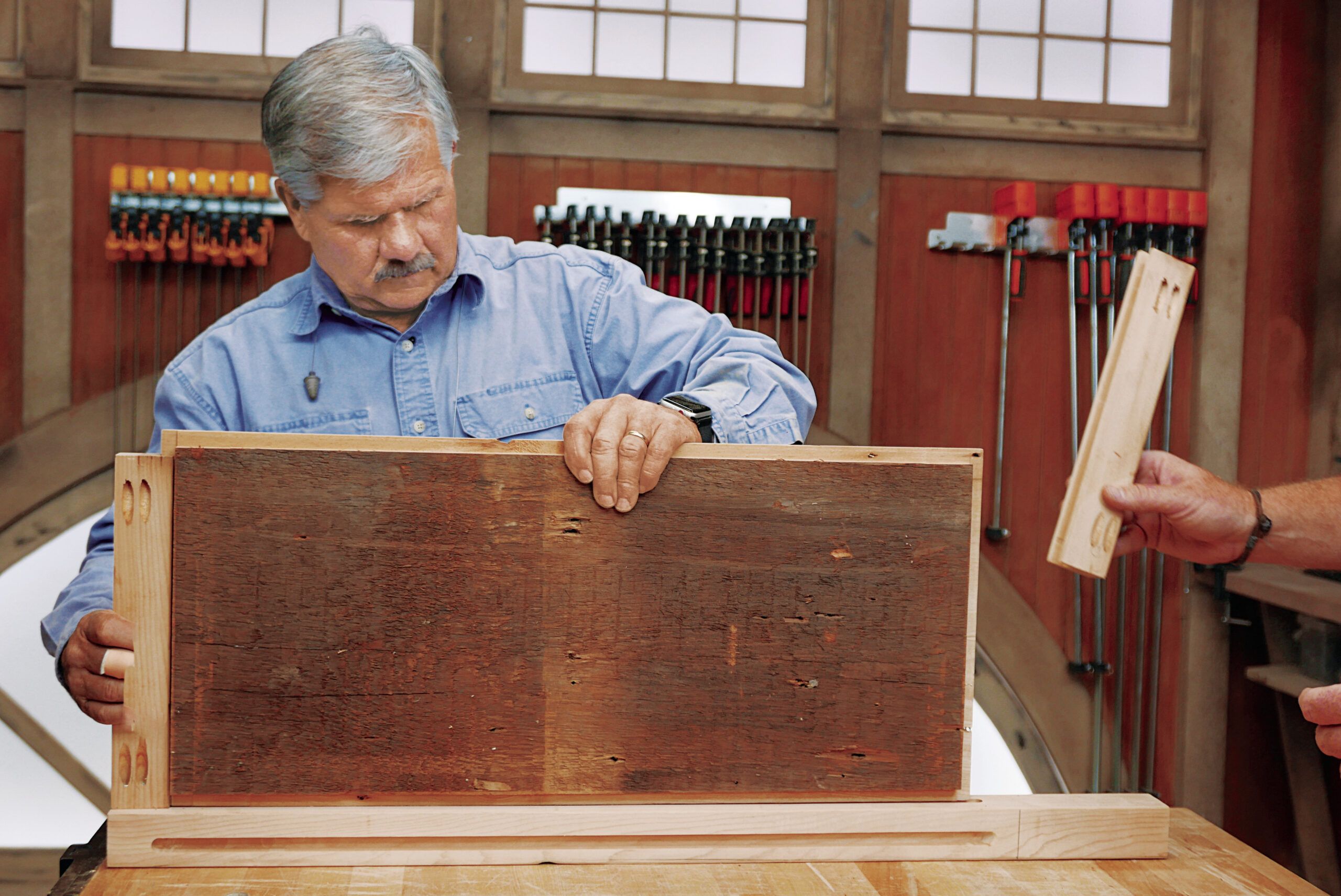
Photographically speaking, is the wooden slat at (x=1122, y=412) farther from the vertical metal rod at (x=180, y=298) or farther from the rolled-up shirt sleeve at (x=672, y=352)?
the vertical metal rod at (x=180, y=298)

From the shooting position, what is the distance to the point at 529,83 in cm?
320

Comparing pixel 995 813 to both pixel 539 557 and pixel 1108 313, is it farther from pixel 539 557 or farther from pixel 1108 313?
pixel 1108 313

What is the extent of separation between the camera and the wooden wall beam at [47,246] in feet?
9.80

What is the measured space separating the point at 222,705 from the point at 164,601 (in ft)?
0.39

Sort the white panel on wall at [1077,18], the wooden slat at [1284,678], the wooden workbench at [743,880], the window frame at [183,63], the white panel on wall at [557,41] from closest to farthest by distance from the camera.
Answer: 1. the wooden workbench at [743,880]
2. the wooden slat at [1284,678]
3. the window frame at [183,63]
4. the white panel on wall at [557,41]
5. the white panel on wall at [1077,18]

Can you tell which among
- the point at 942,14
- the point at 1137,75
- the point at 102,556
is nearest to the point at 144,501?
the point at 102,556

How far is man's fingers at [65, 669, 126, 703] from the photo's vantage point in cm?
98

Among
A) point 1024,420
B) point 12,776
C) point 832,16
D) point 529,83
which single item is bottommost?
point 12,776

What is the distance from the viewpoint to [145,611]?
966 mm

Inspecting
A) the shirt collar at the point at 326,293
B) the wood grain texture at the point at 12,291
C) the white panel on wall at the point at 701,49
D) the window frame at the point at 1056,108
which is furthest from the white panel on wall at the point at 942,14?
the wood grain texture at the point at 12,291

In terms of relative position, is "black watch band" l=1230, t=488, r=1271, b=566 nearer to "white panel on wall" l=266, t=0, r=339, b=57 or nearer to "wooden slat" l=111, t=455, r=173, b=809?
"wooden slat" l=111, t=455, r=173, b=809

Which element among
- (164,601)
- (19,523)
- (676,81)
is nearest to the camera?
(164,601)

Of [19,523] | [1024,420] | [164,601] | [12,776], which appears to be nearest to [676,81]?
[1024,420]

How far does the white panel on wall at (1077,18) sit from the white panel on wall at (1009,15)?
Result: 0.05 meters
